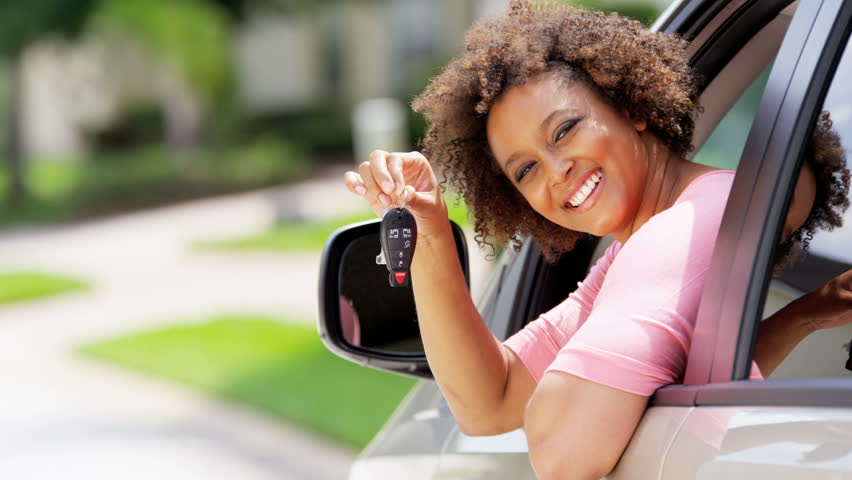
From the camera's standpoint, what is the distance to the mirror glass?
6.77 feet

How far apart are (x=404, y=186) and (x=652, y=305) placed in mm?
434

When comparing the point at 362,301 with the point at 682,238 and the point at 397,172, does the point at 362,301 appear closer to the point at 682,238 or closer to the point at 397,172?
the point at 397,172

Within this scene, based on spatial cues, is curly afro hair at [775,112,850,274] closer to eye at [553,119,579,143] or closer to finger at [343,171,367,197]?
eye at [553,119,579,143]

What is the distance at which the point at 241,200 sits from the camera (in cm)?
1758

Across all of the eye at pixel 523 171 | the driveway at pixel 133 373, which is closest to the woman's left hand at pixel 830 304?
the eye at pixel 523 171

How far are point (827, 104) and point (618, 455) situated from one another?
0.58 meters

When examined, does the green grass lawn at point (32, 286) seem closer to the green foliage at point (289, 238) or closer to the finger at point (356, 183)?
the green foliage at point (289, 238)

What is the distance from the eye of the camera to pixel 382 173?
165cm

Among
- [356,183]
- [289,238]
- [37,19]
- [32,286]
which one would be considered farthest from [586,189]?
[37,19]

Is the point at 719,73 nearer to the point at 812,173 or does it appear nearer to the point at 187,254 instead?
the point at 812,173

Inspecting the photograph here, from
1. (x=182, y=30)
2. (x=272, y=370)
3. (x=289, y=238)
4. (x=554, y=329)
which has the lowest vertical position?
(x=289, y=238)

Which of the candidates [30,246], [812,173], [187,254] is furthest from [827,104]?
[30,246]

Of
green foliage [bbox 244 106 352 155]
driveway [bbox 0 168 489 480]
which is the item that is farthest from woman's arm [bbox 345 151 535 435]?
green foliage [bbox 244 106 352 155]

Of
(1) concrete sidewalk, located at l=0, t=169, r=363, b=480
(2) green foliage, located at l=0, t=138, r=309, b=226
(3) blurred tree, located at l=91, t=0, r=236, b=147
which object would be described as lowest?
(2) green foliage, located at l=0, t=138, r=309, b=226
